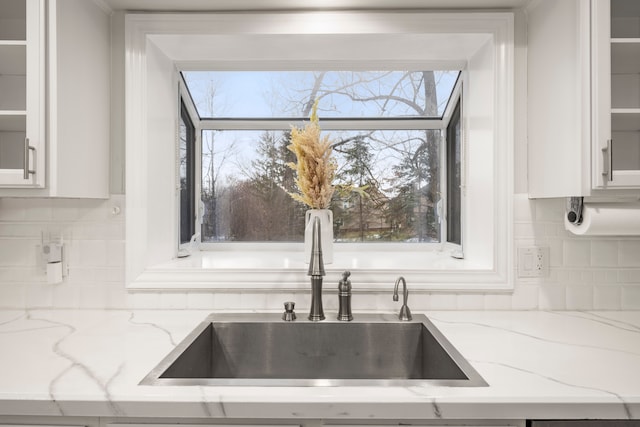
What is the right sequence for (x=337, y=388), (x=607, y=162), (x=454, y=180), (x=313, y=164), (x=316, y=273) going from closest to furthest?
(x=337, y=388)
(x=607, y=162)
(x=316, y=273)
(x=313, y=164)
(x=454, y=180)

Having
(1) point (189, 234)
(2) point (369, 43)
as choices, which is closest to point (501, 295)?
(2) point (369, 43)

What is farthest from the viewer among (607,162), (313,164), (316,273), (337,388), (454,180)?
(454,180)

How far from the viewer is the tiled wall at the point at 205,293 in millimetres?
1476

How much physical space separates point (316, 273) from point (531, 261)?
0.81m

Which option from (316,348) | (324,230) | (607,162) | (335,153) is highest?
(335,153)

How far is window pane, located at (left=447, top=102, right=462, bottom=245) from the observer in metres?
1.80

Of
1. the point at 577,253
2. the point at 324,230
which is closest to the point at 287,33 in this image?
the point at 324,230

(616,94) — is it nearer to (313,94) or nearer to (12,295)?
(313,94)

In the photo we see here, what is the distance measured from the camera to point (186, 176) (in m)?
1.86

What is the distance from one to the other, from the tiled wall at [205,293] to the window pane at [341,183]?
475 millimetres

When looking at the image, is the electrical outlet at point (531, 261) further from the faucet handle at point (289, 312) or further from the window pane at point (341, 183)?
the faucet handle at point (289, 312)

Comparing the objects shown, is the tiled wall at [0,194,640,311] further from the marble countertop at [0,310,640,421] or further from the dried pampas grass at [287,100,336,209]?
the dried pampas grass at [287,100,336,209]

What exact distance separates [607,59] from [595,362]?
822 mm

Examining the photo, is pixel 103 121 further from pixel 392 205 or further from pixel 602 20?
pixel 602 20
